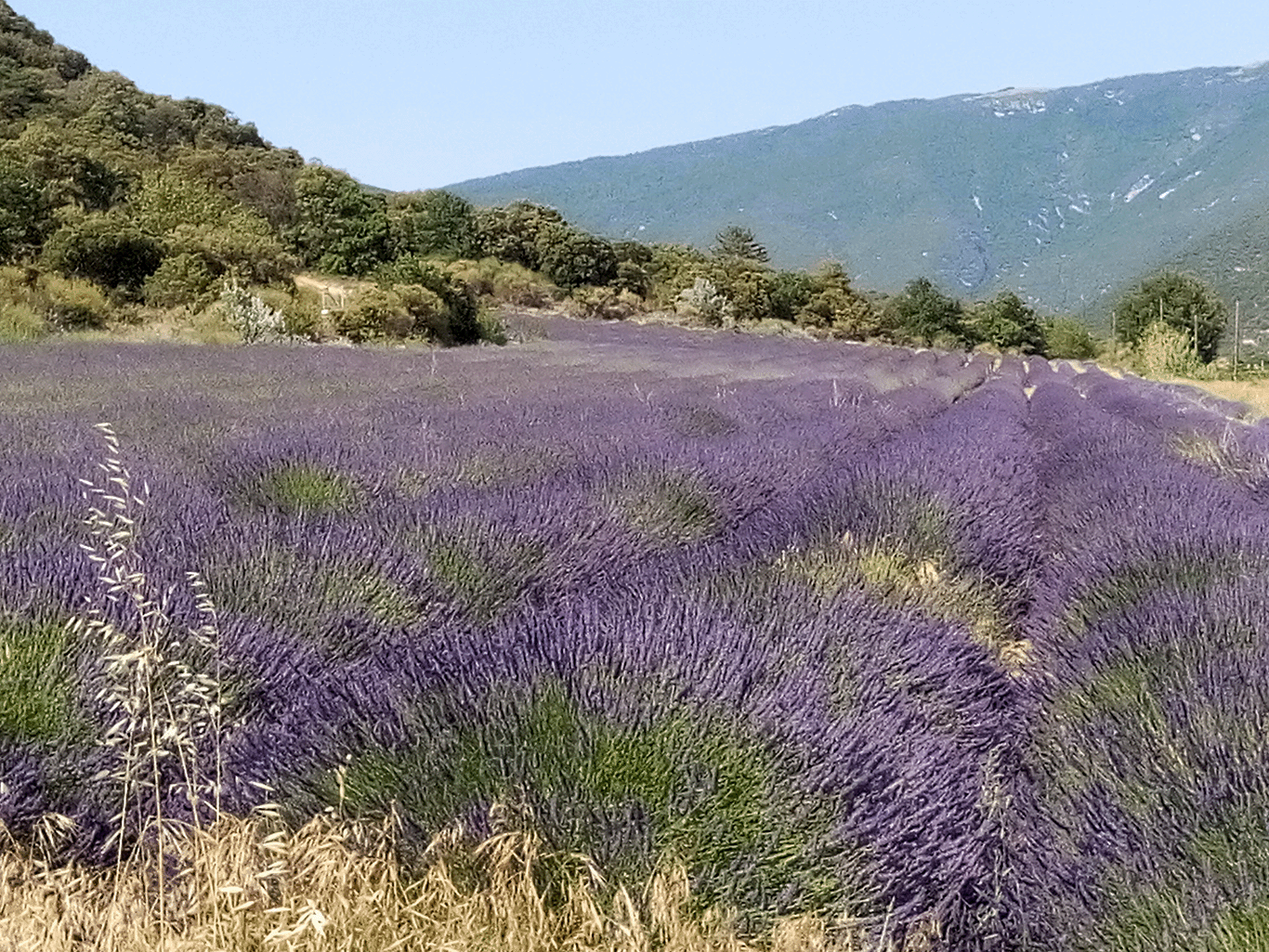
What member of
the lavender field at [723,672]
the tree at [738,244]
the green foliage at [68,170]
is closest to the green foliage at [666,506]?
the lavender field at [723,672]

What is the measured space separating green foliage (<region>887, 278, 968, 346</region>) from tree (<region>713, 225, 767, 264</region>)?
6.49m

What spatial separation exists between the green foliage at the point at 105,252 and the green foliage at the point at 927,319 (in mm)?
32372

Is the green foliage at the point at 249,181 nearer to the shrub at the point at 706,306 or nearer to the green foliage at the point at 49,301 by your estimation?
the green foliage at the point at 49,301

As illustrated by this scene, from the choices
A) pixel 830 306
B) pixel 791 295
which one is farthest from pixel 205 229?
pixel 830 306

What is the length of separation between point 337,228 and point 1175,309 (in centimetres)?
3315

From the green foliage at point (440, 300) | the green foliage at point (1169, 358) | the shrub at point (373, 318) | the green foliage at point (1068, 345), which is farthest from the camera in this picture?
the green foliage at point (1068, 345)

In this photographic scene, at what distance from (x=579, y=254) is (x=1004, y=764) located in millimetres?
38561

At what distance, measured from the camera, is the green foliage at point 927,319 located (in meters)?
47.5

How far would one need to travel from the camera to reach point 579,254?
39.7 metres

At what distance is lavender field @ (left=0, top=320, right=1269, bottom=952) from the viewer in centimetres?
152

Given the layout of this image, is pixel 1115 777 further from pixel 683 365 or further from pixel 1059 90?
pixel 1059 90

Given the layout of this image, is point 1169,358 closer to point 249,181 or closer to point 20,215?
point 249,181

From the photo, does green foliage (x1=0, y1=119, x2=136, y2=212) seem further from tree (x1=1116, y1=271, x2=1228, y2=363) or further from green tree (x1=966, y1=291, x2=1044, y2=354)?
green tree (x1=966, y1=291, x2=1044, y2=354)

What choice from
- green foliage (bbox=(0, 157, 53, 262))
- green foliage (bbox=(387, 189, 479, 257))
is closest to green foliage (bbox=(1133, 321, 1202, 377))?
green foliage (bbox=(387, 189, 479, 257))
